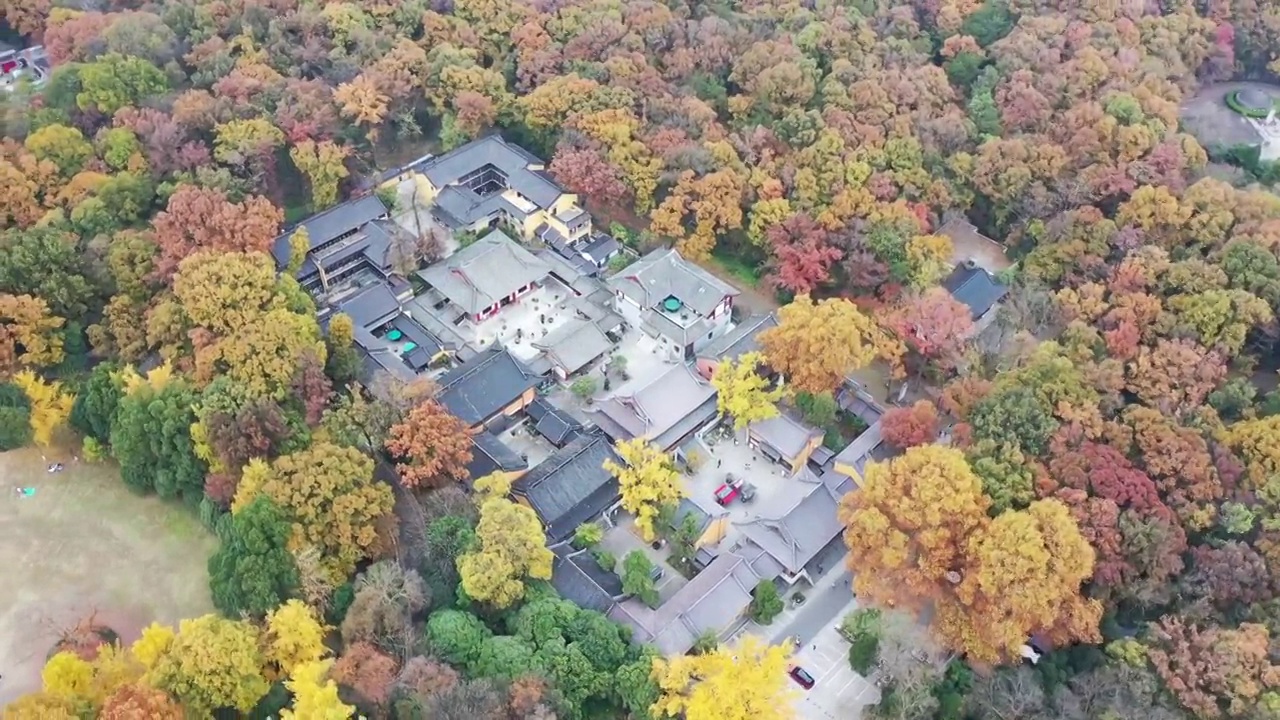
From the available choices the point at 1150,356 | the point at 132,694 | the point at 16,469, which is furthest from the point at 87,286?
the point at 1150,356

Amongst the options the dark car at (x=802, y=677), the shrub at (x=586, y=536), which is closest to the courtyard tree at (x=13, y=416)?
the shrub at (x=586, y=536)

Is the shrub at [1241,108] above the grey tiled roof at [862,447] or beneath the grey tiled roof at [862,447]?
above

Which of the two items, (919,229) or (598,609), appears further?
(919,229)

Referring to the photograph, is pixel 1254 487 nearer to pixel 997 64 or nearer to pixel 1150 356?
pixel 1150 356

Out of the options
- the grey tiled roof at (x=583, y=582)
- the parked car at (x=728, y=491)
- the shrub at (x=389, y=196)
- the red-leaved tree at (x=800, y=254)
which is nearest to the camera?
the grey tiled roof at (x=583, y=582)

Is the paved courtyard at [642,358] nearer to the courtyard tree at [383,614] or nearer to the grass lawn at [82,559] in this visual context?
the courtyard tree at [383,614]

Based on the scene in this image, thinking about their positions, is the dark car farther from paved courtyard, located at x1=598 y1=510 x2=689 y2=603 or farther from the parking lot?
paved courtyard, located at x1=598 y1=510 x2=689 y2=603

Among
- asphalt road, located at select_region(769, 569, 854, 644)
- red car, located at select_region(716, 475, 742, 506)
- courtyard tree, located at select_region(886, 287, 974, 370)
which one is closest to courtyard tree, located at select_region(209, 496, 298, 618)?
red car, located at select_region(716, 475, 742, 506)
